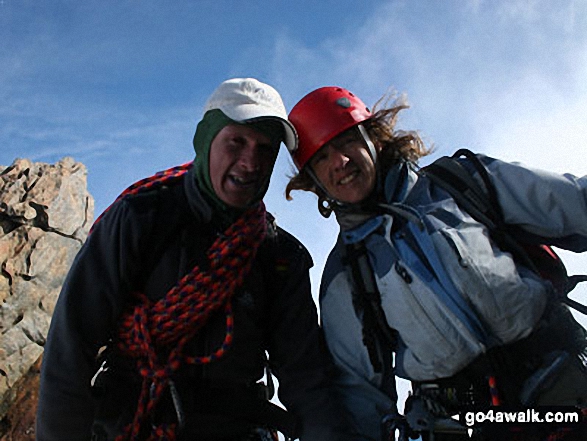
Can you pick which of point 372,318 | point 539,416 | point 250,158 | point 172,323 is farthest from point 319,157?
point 539,416

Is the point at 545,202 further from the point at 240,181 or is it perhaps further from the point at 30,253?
the point at 30,253

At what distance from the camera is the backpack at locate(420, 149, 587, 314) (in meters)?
3.30

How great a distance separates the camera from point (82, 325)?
309cm

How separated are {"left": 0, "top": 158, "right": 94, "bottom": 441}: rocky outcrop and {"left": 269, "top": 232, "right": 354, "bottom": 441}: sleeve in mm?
18052

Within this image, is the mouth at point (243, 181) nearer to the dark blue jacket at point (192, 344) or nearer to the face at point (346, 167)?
the dark blue jacket at point (192, 344)

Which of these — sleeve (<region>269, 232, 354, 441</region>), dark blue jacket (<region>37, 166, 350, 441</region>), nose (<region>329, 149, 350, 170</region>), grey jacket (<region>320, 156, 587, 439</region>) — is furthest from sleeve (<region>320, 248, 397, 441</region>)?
nose (<region>329, 149, 350, 170</region>)

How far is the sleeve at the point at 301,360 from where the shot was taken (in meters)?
3.56

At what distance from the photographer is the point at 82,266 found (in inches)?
124

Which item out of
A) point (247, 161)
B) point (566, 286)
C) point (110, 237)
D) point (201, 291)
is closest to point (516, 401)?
point (566, 286)

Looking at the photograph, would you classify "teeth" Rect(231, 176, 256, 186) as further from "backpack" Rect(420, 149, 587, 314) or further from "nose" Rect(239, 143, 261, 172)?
"backpack" Rect(420, 149, 587, 314)

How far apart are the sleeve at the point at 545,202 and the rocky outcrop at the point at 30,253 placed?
65.1 feet

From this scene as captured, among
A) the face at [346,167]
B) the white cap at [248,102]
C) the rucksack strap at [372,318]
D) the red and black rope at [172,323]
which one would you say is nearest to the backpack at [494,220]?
the face at [346,167]

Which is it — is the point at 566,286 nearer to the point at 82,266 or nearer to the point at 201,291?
the point at 201,291

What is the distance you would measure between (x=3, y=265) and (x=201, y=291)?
69.6 ft
